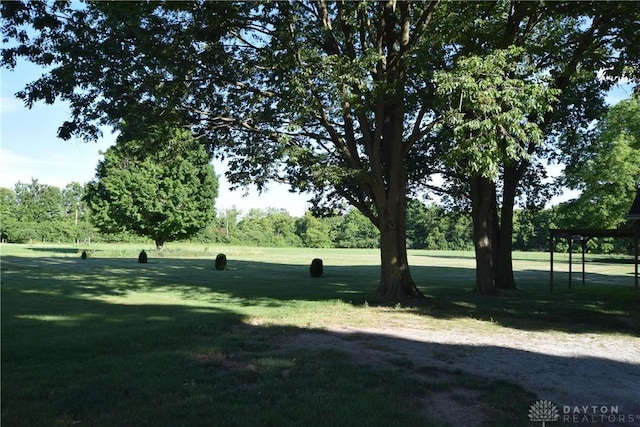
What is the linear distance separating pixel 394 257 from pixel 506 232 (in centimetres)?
756

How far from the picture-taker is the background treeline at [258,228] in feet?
289

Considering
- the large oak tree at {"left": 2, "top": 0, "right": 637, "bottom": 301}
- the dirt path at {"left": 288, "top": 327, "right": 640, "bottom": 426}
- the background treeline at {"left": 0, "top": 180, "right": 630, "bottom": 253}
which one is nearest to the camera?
the dirt path at {"left": 288, "top": 327, "right": 640, "bottom": 426}

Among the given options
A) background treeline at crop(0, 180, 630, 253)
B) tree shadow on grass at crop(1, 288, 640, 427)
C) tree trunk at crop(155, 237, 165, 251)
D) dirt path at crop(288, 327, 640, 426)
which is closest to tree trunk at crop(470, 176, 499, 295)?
dirt path at crop(288, 327, 640, 426)

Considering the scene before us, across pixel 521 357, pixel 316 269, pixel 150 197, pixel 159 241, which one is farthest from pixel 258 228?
pixel 521 357

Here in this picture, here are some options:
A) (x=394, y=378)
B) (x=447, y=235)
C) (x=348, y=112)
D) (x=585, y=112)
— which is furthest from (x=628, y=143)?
(x=447, y=235)

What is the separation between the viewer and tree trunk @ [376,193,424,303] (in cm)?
1466

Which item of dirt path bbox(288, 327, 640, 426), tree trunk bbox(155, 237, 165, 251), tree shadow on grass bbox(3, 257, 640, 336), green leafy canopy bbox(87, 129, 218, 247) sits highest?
green leafy canopy bbox(87, 129, 218, 247)

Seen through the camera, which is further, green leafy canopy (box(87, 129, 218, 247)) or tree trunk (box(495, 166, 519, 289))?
green leafy canopy (box(87, 129, 218, 247))

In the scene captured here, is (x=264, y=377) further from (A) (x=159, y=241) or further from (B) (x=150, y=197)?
(A) (x=159, y=241)

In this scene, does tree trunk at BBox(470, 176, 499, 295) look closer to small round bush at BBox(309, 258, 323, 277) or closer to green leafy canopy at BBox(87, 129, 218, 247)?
small round bush at BBox(309, 258, 323, 277)

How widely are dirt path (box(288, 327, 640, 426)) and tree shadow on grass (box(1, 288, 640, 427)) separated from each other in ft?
0.10

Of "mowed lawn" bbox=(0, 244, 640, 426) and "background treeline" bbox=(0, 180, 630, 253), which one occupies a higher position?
"background treeline" bbox=(0, 180, 630, 253)

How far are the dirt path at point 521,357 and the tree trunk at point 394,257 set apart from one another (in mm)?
4349

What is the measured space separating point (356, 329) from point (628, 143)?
42.8 meters
